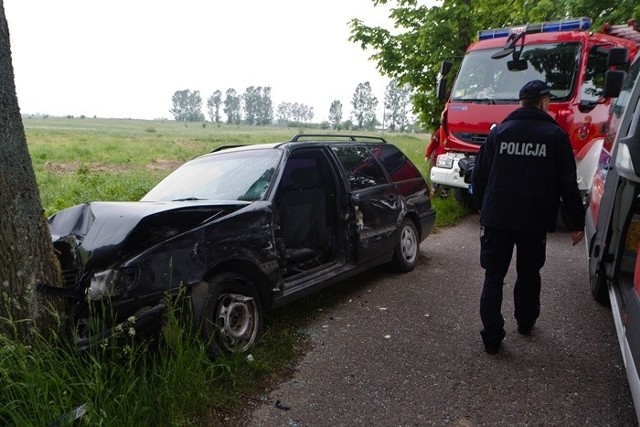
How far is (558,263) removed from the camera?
18.2ft

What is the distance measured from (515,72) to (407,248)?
3810mm

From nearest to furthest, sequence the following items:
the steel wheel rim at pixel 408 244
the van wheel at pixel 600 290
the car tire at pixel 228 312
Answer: the car tire at pixel 228 312
the van wheel at pixel 600 290
the steel wheel rim at pixel 408 244

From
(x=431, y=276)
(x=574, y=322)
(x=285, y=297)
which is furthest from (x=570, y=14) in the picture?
(x=285, y=297)

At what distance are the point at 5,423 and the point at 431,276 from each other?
4.03m

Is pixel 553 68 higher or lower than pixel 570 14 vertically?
lower

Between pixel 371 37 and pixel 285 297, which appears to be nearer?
pixel 285 297

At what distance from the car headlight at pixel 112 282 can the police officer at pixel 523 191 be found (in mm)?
2338

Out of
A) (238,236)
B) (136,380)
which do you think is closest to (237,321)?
(238,236)

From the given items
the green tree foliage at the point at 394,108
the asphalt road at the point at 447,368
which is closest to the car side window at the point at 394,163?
the asphalt road at the point at 447,368

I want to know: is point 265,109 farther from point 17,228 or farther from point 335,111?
point 17,228

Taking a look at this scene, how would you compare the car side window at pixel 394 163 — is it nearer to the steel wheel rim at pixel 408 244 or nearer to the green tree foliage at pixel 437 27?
the steel wheel rim at pixel 408 244

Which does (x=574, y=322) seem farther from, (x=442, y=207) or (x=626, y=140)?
(x=442, y=207)

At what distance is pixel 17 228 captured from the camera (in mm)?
2545

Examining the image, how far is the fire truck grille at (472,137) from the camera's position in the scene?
24.2 feet
